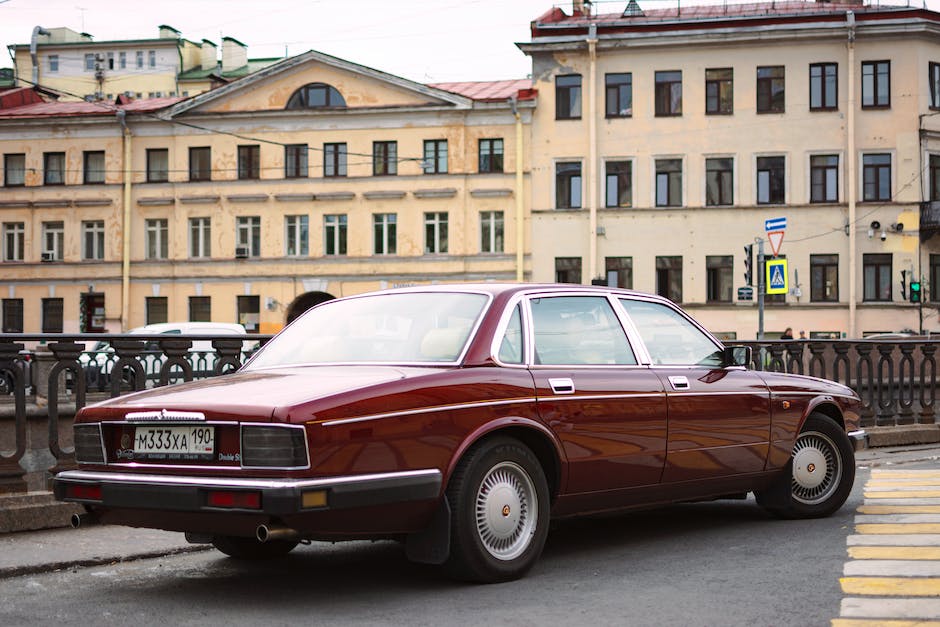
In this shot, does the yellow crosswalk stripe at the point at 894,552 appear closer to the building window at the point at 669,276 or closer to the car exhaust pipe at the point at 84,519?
the car exhaust pipe at the point at 84,519

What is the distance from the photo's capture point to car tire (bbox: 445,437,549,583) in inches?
252

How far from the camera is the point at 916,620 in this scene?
5723 mm

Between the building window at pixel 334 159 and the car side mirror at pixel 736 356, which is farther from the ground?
the building window at pixel 334 159

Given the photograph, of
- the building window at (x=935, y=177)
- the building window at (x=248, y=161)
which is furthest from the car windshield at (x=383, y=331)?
the building window at (x=248, y=161)

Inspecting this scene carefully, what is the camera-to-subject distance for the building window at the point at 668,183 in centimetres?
4650

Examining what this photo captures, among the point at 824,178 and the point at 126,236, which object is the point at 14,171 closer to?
the point at 126,236

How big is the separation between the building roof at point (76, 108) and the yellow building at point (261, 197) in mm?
183

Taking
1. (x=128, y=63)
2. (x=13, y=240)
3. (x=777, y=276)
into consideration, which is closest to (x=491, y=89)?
(x=13, y=240)

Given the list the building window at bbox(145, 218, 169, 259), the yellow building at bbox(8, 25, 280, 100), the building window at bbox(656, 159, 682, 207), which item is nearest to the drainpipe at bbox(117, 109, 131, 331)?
the building window at bbox(145, 218, 169, 259)

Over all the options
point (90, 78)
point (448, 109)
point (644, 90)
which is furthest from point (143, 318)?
point (90, 78)

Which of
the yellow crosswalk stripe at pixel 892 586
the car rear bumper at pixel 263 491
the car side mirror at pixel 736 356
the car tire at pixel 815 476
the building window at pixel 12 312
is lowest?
the yellow crosswalk stripe at pixel 892 586

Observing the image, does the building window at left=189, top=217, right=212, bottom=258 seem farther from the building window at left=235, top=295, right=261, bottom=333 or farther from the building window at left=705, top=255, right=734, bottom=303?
the building window at left=705, top=255, right=734, bottom=303

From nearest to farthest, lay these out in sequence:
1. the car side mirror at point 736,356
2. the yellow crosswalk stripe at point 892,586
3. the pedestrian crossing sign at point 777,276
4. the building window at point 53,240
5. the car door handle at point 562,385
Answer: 1. the yellow crosswalk stripe at point 892,586
2. the car door handle at point 562,385
3. the car side mirror at point 736,356
4. the pedestrian crossing sign at point 777,276
5. the building window at point 53,240

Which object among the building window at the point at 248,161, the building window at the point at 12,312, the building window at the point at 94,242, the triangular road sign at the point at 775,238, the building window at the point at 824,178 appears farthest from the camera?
the building window at the point at 12,312
